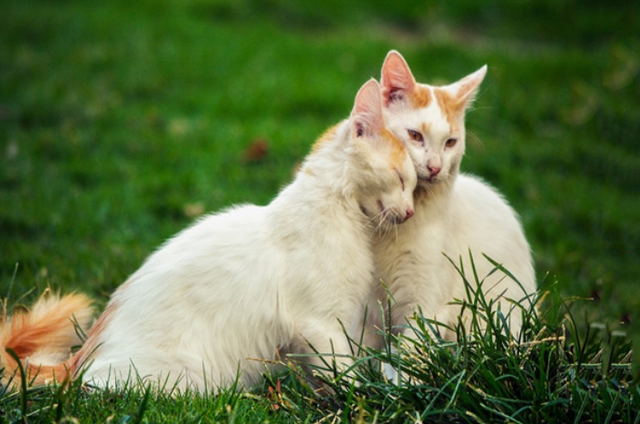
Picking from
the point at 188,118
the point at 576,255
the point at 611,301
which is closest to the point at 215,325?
the point at 611,301

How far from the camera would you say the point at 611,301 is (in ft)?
17.0

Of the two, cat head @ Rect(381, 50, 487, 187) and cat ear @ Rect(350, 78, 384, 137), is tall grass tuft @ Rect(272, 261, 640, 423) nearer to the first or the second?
cat head @ Rect(381, 50, 487, 187)

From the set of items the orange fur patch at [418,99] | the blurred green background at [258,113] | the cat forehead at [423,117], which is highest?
the orange fur patch at [418,99]

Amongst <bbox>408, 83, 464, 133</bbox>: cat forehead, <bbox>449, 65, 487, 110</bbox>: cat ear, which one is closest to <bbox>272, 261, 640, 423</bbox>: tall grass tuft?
<bbox>408, 83, 464, 133</bbox>: cat forehead

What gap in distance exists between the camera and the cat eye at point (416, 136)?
12.0ft

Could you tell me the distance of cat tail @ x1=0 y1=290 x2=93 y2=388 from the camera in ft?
11.0

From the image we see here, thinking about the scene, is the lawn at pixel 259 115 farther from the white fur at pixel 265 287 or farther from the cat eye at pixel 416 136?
the cat eye at pixel 416 136

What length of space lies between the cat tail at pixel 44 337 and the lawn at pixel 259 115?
676mm

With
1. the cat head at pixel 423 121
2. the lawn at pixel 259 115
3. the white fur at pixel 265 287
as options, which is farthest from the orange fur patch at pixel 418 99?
the lawn at pixel 259 115

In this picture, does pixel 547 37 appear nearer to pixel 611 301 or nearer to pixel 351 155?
pixel 611 301

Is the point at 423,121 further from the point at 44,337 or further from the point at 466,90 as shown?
the point at 44,337

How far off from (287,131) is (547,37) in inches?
196

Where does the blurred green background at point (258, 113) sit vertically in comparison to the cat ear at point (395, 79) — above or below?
below

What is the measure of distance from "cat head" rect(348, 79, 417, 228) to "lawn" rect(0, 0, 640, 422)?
0.92 meters
